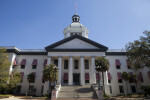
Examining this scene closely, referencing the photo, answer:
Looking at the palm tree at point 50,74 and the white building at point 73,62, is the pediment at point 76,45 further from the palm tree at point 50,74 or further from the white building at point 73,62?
the palm tree at point 50,74

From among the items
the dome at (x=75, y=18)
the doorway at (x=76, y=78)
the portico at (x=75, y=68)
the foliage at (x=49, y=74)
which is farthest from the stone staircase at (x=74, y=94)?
the dome at (x=75, y=18)

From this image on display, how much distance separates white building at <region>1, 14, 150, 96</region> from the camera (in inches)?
1212

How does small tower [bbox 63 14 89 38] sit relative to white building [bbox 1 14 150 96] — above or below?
above

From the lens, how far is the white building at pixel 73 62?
30.8 m

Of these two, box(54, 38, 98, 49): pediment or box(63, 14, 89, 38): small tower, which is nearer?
box(54, 38, 98, 49): pediment

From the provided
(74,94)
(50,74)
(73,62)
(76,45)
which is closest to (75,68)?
(73,62)

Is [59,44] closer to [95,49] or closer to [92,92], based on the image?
[95,49]

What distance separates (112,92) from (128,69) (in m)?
8.71

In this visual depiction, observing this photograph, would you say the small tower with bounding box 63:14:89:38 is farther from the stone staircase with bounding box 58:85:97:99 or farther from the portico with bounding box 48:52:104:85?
the stone staircase with bounding box 58:85:97:99

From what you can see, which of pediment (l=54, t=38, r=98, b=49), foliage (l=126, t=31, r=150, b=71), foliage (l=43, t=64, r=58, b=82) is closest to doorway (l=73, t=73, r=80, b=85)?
pediment (l=54, t=38, r=98, b=49)

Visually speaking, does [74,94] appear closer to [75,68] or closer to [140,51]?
[75,68]

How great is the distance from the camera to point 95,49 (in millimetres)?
31141

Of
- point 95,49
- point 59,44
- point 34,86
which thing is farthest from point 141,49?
point 34,86

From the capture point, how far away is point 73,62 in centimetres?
3325
